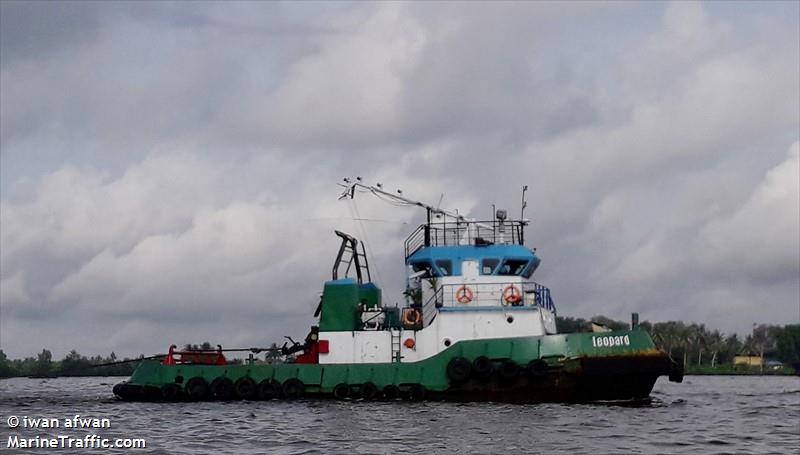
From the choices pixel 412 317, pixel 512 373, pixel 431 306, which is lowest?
pixel 512 373

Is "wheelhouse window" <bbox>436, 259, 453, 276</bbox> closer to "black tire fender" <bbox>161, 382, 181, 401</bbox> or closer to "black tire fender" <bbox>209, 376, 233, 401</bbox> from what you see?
"black tire fender" <bbox>209, 376, 233, 401</bbox>

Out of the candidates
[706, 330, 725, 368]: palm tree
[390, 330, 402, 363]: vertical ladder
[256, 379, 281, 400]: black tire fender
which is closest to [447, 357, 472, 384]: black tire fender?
[390, 330, 402, 363]: vertical ladder

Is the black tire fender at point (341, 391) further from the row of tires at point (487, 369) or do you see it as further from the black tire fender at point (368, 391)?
the row of tires at point (487, 369)

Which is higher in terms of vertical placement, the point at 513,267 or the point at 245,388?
the point at 513,267

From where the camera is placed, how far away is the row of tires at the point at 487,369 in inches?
901

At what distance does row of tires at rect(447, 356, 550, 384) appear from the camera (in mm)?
22875

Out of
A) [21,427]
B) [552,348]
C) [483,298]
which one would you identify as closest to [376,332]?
[483,298]

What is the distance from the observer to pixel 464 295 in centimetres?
2469

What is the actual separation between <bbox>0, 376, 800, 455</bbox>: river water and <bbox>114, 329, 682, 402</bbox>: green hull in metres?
0.54

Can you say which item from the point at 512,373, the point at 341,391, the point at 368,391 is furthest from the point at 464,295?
the point at 341,391

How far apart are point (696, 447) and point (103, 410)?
1449 centimetres

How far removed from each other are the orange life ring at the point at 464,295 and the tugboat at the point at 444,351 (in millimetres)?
26

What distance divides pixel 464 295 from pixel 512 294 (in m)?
1.26

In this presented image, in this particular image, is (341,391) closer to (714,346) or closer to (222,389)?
(222,389)
